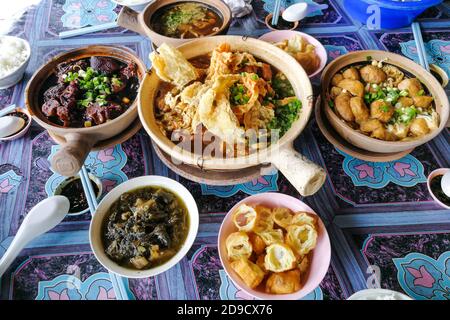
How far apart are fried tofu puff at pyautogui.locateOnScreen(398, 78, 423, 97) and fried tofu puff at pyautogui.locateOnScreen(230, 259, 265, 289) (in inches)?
64.4

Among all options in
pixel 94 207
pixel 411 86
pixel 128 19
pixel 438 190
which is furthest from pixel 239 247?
pixel 128 19

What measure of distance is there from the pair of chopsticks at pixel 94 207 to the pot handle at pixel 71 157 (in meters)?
0.24

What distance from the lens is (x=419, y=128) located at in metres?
2.06

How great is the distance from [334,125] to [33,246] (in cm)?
200

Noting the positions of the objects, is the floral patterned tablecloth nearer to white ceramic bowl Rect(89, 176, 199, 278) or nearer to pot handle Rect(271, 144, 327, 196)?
white ceramic bowl Rect(89, 176, 199, 278)

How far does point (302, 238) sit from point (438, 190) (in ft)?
3.57

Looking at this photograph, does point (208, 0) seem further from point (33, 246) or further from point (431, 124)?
point (33, 246)

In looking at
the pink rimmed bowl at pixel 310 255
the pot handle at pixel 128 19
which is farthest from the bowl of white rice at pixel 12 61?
the pink rimmed bowl at pixel 310 255

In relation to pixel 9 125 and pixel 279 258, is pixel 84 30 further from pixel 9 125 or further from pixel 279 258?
pixel 279 258

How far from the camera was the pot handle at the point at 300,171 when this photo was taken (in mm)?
1598

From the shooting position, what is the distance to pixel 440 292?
68.4 inches

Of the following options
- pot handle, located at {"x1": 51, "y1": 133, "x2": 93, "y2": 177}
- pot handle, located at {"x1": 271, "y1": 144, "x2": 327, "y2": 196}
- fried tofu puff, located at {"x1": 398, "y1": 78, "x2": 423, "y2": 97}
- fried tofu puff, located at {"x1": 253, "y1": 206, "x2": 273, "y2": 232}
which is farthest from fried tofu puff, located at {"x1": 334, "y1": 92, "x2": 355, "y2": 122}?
pot handle, located at {"x1": 51, "y1": 133, "x2": 93, "y2": 177}

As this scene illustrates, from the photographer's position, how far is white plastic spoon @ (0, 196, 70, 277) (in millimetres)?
1770
